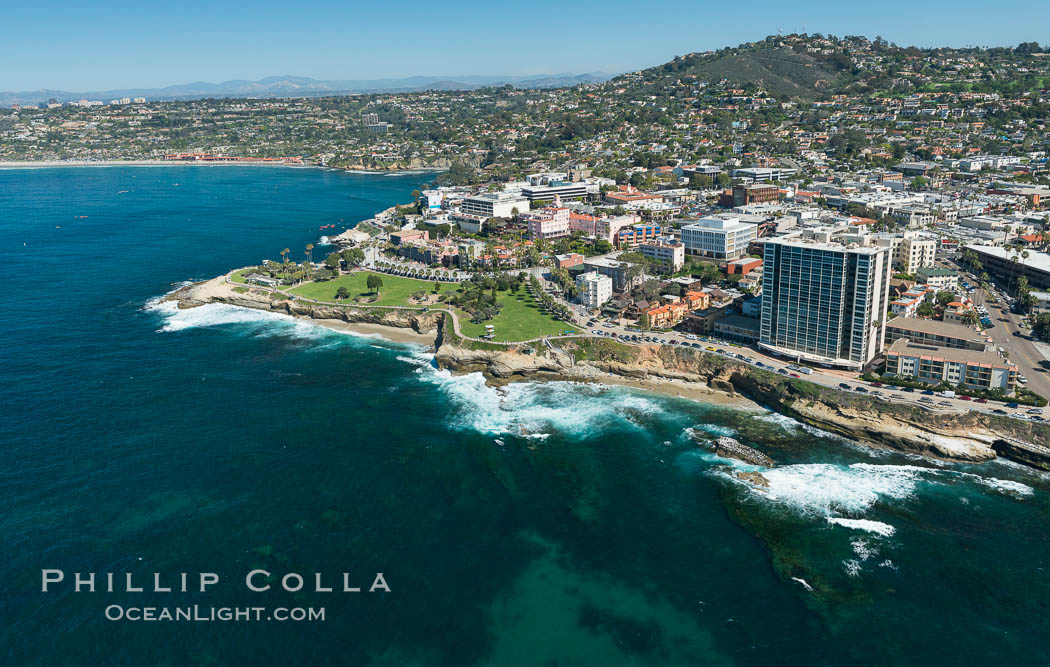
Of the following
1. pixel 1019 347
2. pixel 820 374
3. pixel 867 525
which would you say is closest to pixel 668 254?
pixel 820 374

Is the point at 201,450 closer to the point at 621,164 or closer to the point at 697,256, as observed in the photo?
the point at 697,256

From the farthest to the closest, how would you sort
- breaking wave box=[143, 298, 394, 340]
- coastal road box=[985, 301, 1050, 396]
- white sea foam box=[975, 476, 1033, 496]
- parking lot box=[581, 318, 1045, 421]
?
breaking wave box=[143, 298, 394, 340] → coastal road box=[985, 301, 1050, 396] → parking lot box=[581, 318, 1045, 421] → white sea foam box=[975, 476, 1033, 496]

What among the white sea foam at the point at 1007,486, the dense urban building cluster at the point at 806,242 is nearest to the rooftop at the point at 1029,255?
the dense urban building cluster at the point at 806,242

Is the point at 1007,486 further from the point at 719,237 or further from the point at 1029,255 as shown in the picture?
the point at 719,237

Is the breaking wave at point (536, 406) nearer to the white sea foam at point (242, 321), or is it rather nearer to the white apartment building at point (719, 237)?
the white sea foam at point (242, 321)

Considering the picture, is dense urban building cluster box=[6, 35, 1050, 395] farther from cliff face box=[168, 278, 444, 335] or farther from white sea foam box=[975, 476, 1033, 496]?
cliff face box=[168, 278, 444, 335]

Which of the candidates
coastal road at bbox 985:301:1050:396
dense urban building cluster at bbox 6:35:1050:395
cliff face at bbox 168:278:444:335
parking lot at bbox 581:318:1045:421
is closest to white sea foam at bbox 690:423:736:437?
parking lot at bbox 581:318:1045:421
